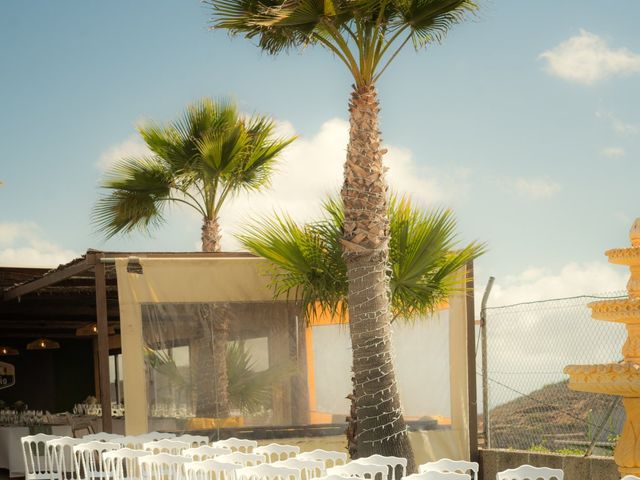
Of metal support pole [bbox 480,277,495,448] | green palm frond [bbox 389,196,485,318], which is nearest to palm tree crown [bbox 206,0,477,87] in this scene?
green palm frond [bbox 389,196,485,318]

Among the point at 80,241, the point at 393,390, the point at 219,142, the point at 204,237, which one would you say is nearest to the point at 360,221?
the point at 393,390

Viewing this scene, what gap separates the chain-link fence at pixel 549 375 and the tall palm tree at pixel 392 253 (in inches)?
30.6

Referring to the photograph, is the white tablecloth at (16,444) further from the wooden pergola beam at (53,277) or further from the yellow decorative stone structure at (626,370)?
the yellow decorative stone structure at (626,370)

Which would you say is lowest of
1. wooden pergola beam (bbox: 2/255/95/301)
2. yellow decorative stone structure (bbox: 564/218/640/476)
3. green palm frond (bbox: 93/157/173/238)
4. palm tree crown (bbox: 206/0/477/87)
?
yellow decorative stone structure (bbox: 564/218/640/476)

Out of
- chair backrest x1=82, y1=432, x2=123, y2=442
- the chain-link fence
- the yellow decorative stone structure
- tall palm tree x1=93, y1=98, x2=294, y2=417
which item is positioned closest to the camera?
the yellow decorative stone structure

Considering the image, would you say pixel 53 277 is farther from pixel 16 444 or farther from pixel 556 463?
pixel 556 463

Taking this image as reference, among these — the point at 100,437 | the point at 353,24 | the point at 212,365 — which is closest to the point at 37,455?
the point at 100,437

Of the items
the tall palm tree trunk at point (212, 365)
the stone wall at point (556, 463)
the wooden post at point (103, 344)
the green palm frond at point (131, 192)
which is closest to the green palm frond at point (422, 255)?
the stone wall at point (556, 463)

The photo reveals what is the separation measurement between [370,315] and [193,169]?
15.5ft

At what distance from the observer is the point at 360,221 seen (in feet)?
32.7

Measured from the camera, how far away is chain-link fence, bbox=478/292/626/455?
374 inches

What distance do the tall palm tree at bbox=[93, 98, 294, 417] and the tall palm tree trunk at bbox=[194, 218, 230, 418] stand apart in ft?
8.66

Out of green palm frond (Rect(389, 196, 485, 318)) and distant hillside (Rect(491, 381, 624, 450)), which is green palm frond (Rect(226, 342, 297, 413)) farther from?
distant hillside (Rect(491, 381, 624, 450))

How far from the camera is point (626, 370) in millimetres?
6965
